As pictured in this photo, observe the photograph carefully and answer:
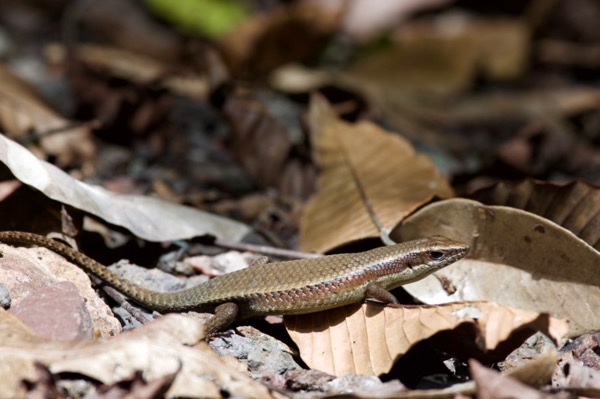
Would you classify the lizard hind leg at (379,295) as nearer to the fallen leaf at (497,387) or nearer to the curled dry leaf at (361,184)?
the curled dry leaf at (361,184)

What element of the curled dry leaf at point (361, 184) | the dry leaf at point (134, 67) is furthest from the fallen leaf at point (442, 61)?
the curled dry leaf at point (361, 184)

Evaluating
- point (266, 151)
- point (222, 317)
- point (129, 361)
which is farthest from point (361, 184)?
point (129, 361)

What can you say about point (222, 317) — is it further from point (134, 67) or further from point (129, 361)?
point (134, 67)

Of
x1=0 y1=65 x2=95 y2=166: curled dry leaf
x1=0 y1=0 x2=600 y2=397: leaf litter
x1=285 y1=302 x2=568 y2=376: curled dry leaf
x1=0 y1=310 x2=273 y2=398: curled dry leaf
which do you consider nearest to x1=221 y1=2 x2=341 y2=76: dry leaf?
x1=0 y1=0 x2=600 y2=397: leaf litter

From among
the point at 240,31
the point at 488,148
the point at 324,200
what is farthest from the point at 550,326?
the point at 240,31

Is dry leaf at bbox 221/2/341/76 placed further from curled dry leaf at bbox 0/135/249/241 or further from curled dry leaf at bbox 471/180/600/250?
curled dry leaf at bbox 471/180/600/250

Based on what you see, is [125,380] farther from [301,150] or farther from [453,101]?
[453,101]

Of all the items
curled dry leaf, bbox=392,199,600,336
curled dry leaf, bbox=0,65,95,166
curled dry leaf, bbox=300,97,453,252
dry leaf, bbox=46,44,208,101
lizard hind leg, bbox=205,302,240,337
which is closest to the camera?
curled dry leaf, bbox=392,199,600,336
